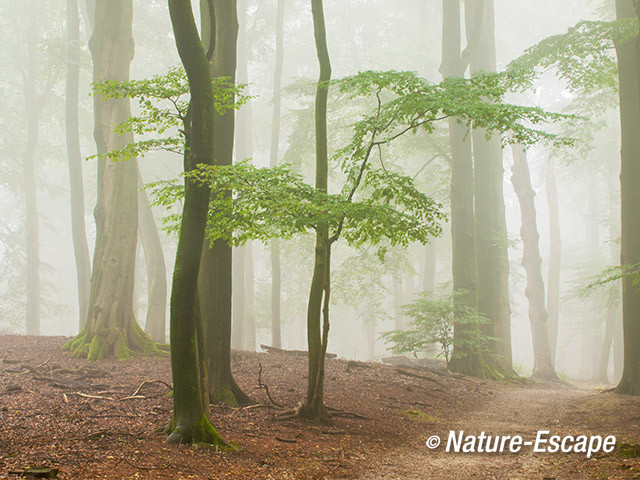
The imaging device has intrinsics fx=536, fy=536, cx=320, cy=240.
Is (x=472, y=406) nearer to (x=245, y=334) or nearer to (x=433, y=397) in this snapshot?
(x=433, y=397)

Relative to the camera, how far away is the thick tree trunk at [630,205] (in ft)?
32.9

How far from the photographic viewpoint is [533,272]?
1928cm

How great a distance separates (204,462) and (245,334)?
16.7 meters

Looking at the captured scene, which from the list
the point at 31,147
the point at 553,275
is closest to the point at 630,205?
the point at 553,275

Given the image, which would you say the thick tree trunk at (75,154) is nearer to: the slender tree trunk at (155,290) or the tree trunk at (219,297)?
the slender tree trunk at (155,290)

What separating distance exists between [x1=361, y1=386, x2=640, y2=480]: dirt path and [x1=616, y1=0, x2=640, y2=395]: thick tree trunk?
30.0 inches

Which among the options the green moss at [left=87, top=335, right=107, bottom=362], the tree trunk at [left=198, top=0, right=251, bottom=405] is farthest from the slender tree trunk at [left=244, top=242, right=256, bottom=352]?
the tree trunk at [left=198, top=0, right=251, bottom=405]

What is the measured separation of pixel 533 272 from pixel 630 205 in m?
9.25

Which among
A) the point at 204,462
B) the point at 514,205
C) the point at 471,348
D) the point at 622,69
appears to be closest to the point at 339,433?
the point at 204,462

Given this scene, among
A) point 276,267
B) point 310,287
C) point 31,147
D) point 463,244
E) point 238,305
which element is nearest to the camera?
point 310,287

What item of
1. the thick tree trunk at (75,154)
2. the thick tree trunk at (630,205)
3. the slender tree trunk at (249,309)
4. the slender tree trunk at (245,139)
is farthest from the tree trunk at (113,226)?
the slender tree trunk at (245,139)

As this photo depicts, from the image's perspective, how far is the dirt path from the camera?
4938mm

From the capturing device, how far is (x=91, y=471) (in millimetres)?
4121

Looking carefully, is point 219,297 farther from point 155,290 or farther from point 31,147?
point 31,147
